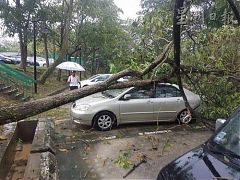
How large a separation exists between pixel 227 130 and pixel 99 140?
17.1 feet

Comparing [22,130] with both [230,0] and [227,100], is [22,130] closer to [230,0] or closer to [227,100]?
[227,100]

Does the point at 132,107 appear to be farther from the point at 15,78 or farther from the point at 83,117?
the point at 15,78

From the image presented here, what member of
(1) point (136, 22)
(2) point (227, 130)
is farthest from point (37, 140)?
(2) point (227, 130)

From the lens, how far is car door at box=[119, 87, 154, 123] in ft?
32.0

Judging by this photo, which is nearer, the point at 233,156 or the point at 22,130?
the point at 233,156

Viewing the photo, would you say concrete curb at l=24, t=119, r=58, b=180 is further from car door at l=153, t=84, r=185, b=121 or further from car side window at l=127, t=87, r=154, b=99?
car door at l=153, t=84, r=185, b=121

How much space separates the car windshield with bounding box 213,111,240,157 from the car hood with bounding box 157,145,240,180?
0.22 m

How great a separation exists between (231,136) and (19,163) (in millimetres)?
5210

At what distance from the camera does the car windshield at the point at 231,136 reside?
11.3 feet

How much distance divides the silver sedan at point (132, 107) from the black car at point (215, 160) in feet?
18.4

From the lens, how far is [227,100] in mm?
6891

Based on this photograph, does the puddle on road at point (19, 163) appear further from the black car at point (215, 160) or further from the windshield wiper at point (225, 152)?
the windshield wiper at point (225, 152)

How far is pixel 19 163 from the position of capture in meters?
7.32

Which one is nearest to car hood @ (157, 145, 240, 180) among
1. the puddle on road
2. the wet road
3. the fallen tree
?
the fallen tree
